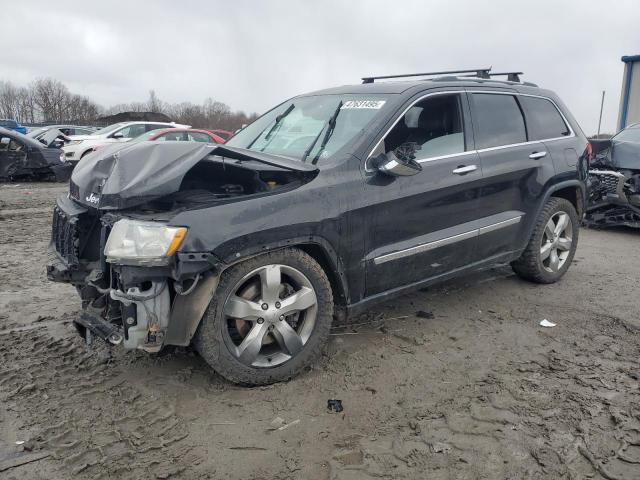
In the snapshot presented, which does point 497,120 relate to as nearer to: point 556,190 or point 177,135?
point 556,190

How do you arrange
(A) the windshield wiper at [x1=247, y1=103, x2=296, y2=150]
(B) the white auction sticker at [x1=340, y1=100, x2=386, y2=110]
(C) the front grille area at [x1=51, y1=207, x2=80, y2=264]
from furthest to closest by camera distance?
(A) the windshield wiper at [x1=247, y1=103, x2=296, y2=150] < (B) the white auction sticker at [x1=340, y1=100, x2=386, y2=110] < (C) the front grille area at [x1=51, y1=207, x2=80, y2=264]

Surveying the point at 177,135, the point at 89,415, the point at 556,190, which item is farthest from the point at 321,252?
the point at 177,135

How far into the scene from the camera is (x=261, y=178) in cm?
328

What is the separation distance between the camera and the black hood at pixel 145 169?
3.01 meters

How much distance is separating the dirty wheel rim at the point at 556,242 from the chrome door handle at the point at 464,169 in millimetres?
1341

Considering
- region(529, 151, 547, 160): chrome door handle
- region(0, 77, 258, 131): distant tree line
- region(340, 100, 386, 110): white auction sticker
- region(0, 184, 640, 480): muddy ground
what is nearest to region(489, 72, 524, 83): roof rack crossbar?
region(529, 151, 547, 160): chrome door handle

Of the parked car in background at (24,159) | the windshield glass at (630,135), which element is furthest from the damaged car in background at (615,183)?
the parked car in background at (24,159)

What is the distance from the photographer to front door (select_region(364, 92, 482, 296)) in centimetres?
356

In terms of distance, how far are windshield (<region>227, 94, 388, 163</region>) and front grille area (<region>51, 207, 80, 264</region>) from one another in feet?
4.75

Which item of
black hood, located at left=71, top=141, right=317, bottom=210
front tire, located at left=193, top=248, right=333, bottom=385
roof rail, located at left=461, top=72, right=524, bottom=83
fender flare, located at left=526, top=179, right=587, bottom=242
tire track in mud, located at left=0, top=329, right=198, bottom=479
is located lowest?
tire track in mud, located at left=0, top=329, right=198, bottom=479

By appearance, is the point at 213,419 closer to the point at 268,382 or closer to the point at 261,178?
the point at 268,382

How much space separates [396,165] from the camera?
343 centimetres

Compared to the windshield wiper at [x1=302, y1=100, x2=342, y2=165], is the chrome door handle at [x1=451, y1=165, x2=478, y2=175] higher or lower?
lower

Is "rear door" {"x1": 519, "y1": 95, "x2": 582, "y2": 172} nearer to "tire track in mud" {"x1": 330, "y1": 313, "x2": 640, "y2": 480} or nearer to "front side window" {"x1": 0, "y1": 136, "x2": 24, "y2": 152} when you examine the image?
"tire track in mud" {"x1": 330, "y1": 313, "x2": 640, "y2": 480}
